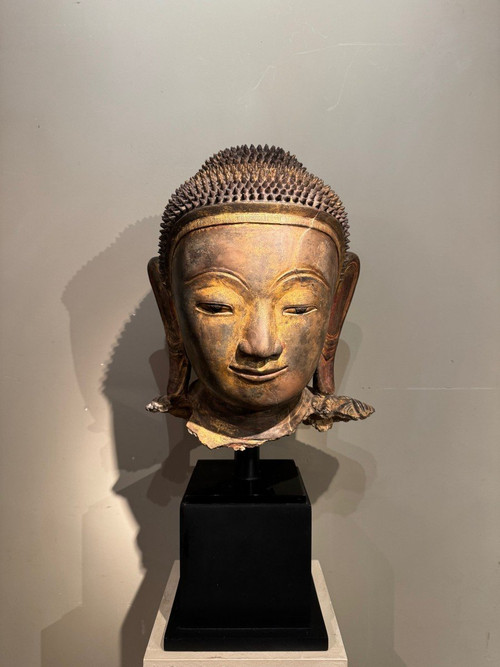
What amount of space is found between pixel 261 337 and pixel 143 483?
1.19 metres

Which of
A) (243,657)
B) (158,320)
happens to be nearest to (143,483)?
(158,320)

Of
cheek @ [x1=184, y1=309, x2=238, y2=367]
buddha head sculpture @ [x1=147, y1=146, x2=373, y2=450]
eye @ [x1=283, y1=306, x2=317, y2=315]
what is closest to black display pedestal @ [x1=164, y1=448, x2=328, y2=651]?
buddha head sculpture @ [x1=147, y1=146, x2=373, y2=450]

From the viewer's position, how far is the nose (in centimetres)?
149

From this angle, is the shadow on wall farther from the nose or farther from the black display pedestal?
the nose

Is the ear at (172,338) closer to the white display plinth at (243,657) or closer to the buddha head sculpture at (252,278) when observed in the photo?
the buddha head sculpture at (252,278)

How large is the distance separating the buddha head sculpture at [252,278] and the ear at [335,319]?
13 centimetres

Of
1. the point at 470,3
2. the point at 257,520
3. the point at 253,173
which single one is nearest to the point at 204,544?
the point at 257,520

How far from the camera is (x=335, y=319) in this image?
1.90 meters

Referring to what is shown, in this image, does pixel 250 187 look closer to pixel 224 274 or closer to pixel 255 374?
pixel 224 274

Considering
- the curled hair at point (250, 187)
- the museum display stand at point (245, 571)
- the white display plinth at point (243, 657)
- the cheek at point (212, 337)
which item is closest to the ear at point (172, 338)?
the curled hair at point (250, 187)

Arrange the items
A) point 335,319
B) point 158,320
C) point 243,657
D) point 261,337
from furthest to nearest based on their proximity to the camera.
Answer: point 158,320, point 335,319, point 243,657, point 261,337

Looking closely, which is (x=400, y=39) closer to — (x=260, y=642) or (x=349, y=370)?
(x=349, y=370)

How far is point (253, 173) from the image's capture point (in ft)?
5.19

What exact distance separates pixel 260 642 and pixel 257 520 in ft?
1.22
